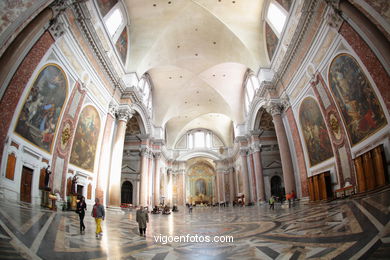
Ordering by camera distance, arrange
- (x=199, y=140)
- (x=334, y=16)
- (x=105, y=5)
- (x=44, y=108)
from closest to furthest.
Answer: (x=334, y=16) → (x=44, y=108) → (x=105, y=5) → (x=199, y=140)

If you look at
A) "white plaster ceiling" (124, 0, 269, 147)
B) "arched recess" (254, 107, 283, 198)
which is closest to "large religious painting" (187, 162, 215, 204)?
"white plaster ceiling" (124, 0, 269, 147)

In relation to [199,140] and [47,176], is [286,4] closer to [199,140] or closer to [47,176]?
[47,176]

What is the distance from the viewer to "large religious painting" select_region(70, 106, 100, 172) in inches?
437

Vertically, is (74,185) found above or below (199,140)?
below

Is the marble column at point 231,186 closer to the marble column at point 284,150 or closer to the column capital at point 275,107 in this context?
the marble column at point 284,150

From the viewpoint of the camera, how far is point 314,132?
36.9ft

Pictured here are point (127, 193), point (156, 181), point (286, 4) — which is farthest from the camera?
point (156, 181)

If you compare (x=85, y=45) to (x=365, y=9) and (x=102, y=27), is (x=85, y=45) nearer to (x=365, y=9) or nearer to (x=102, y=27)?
(x=102, y=27)

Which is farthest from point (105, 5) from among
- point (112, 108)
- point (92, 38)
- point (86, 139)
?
point (86, 139)

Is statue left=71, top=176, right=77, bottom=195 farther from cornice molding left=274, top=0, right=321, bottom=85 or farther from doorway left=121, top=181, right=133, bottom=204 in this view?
cornice molding left=274, top=0, right=321, bottom=85

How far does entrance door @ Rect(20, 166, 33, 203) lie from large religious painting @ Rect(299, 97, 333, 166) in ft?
40.5

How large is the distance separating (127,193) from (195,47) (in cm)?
1479

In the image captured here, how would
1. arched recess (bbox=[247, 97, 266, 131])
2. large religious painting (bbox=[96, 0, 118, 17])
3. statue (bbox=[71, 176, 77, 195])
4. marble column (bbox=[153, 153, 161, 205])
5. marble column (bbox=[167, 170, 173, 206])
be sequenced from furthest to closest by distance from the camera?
1. marble column (bbox=[167, 170, 173, 206])
2. marble column (bbox=[153, 153, 161, 205])
3. arched recess (bbox=[247, 97, 266, 131])
4. large religious painting (bbox=[96, 0, 118, 17])
5. statue (bbox=[71, 176, 77, 195])

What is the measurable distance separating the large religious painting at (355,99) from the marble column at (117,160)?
12.1 m
